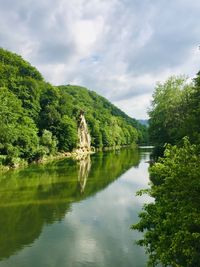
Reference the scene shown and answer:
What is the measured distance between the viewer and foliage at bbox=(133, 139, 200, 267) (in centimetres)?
1234

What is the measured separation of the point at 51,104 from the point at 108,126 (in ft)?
248

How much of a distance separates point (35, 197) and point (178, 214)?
29.1 metres

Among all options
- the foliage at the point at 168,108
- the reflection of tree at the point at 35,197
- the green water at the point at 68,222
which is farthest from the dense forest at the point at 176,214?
the foliage at the point at 168,108

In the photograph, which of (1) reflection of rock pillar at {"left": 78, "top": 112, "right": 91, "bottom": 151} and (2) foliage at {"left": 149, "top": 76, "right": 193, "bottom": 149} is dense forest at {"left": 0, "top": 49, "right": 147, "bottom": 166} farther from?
(2) foliage at {"left": 149, "top": 76, "right": 193, "bottom": 149}

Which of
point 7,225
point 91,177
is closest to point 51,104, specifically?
point 91,177

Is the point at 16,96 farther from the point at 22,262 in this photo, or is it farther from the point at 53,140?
the point at 22,262

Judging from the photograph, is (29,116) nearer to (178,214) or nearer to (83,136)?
(83,136)

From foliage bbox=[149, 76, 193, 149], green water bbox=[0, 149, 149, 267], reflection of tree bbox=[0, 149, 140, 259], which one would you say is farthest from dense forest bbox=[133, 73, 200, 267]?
foliage bbox=[149, 76, 193, 149]

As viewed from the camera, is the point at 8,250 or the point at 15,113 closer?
the point at 8,250

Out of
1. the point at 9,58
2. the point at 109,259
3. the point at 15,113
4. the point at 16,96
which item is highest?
the point at 9,58

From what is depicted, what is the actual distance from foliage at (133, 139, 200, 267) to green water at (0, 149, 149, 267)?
24.7ft

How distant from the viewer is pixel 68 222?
30078mm

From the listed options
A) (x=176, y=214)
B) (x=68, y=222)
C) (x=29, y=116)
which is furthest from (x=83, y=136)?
(x=176, y=214)

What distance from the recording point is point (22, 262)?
2130 cm
